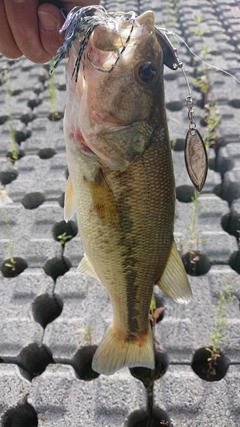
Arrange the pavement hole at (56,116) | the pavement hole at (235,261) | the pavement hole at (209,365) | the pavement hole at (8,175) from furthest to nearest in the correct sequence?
1. the pavement hole at (56,116)
2. the pavement hole at (8,175)
3. the pavement hole at (235,261)
4. the pavement hole at (209,365)

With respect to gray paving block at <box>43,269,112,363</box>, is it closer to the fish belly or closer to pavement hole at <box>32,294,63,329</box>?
pavement hole at <box>32,294,63,329</box>

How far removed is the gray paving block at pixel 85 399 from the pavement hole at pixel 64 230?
807 millimetres

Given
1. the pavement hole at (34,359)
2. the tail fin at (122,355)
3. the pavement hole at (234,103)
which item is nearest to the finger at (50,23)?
the tail fin at (122,355)

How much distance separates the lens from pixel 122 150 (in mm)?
1031

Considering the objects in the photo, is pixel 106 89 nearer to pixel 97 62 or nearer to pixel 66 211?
pixel 97 62

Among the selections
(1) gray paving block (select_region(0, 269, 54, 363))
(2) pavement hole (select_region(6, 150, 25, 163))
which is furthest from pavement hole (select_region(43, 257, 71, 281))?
(2) pavement hole (select_region(6, 150, 25, 163))

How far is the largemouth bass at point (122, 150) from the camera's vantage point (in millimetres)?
959

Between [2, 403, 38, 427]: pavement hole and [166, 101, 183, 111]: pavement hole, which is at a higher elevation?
[166, 101, 183, 111]: pavement hole

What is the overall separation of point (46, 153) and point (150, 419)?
1.97m

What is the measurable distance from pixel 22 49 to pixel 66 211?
0.61 metres

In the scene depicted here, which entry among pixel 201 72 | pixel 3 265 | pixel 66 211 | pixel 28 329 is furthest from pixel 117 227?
pixel 201 72

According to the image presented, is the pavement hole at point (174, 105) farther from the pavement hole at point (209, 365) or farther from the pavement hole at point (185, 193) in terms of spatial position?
the pavement hole at point (209, 365)

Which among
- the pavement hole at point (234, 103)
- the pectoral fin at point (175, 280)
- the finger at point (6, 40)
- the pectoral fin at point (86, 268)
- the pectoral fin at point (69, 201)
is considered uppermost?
the finger at point (6, 40)

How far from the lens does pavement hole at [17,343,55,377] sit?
1.70 meters
